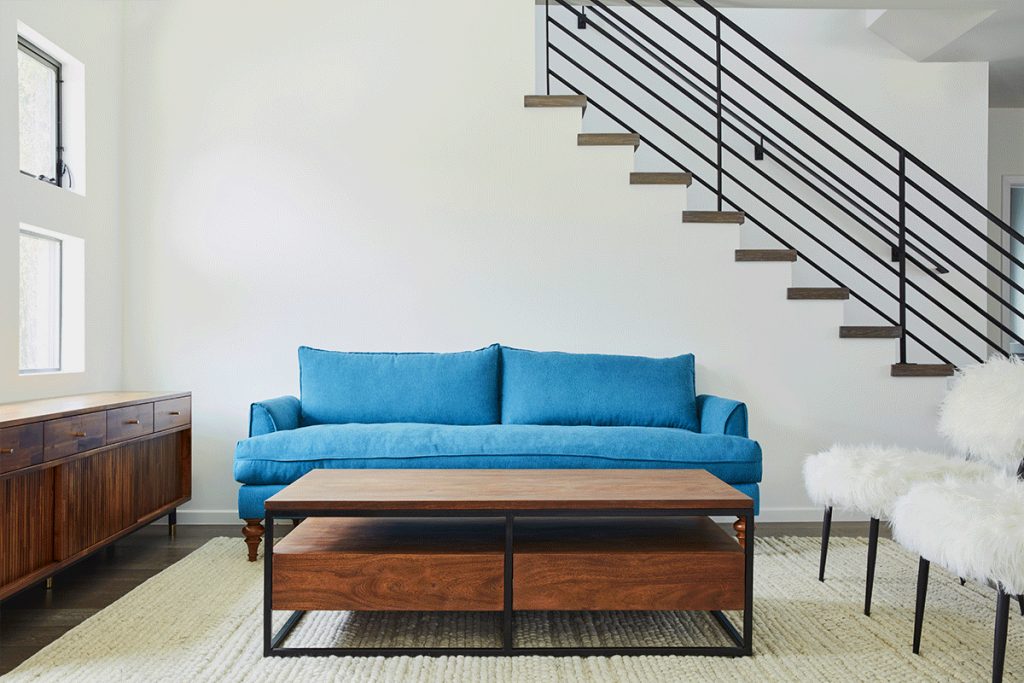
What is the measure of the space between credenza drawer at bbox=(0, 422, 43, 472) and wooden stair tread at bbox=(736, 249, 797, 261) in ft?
10.8

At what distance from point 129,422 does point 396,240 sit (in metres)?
1.64

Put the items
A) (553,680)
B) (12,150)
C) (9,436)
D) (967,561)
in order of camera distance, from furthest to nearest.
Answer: (12,150) → (9,436) → (553,680) → (967,561)

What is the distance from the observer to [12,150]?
11.4 ft

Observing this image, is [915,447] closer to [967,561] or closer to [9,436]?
[967,561]

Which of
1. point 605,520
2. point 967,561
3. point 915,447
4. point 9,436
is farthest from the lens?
point 915,447

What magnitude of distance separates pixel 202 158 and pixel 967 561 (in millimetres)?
3922

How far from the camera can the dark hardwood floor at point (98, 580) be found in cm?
259

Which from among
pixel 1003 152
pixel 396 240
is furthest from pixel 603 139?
pixel 1003 152

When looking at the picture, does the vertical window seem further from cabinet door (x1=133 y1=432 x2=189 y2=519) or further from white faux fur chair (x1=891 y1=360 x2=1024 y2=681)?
white faux fur chair (x1=891 y1=360 x2=1024 y2=681)

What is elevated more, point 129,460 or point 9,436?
point 9,436

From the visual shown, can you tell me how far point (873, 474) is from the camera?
108 inches

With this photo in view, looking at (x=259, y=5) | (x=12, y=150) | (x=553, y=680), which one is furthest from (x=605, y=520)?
(x=259, y=5)

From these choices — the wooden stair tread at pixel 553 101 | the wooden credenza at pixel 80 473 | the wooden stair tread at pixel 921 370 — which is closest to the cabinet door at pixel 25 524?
the wooden credenza at pixel 80 473

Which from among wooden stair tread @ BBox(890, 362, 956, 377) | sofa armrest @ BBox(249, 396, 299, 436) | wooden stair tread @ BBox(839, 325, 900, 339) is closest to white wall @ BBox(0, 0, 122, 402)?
sofa armrest @ BBox(249, 396, 299, 436)
